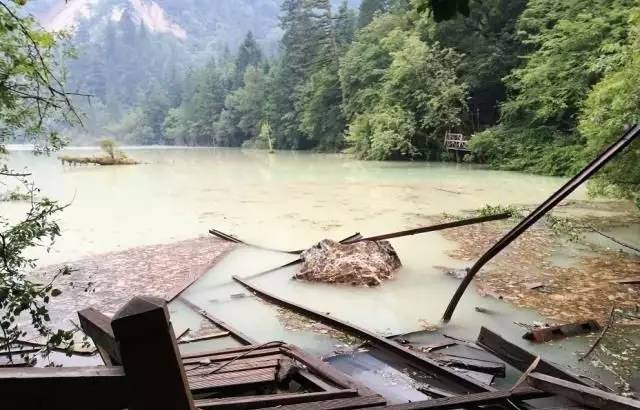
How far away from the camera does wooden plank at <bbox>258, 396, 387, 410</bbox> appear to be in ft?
9.16

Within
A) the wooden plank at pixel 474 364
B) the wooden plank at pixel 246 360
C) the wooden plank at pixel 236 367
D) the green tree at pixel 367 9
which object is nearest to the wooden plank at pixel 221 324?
the wooden plank at pixel 246 360

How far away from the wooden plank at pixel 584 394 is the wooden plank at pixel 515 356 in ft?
1.49

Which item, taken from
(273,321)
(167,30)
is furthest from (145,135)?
(167,30)

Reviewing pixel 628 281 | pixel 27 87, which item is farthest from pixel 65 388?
pixel 628 281

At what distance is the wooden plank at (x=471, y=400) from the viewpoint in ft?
9.54

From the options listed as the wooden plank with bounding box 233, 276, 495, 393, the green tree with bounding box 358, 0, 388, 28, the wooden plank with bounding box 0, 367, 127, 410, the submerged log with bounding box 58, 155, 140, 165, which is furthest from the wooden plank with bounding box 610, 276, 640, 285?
the green tree with bounding box 358, 0, 388, 28

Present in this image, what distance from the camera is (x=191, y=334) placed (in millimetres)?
5836

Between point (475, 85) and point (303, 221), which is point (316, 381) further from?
Result: point (475, 85)

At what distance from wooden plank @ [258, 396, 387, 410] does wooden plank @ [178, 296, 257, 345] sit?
2.51 m

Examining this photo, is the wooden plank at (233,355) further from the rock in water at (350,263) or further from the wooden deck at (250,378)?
the rock in water at (350,263)

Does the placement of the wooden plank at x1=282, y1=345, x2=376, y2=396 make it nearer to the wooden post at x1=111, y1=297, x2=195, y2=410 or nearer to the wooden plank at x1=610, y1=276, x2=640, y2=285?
the wooden post at x1=111, y1=297, x2=195, y2=410

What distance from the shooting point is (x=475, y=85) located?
104 ft

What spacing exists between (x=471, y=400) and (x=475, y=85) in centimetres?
3163

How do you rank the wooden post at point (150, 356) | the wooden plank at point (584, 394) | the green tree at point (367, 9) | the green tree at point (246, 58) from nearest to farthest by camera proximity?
the wooden post at point (150, 356)
the wooden plank at point (584, 394)
the green tree at point (367, 9)
the green tree at point (246, 58)
